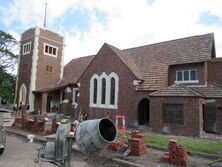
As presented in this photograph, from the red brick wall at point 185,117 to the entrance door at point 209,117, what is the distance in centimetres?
232

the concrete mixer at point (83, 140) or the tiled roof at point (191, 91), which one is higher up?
the tiled roof at point (191, 91)

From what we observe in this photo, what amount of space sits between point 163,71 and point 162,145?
9804 mm

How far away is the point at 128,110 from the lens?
20266 mm

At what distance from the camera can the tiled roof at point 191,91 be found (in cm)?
1596

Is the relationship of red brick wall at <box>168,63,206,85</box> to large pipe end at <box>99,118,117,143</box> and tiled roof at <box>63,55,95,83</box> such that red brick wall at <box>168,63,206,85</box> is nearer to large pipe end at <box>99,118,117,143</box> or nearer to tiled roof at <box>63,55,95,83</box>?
tiled roof at <box>63,55,95,83</box>

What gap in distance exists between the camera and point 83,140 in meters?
4.19

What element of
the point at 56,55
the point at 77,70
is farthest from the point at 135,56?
the point at 56,55

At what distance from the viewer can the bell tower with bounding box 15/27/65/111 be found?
2911cm

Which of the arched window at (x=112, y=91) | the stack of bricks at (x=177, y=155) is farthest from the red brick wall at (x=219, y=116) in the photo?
the stack of bricks at (x=177, y=155)

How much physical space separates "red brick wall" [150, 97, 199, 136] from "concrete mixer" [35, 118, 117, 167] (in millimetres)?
12186

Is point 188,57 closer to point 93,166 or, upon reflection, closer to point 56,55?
point 93,166

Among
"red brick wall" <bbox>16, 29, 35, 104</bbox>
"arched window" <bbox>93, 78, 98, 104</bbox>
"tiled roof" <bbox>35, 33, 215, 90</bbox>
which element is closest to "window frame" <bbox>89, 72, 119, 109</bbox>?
"arched window" <bbox>93, 78, 98, 104</bbox>

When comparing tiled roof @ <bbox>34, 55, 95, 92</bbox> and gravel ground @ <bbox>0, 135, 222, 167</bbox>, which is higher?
tiled roof @ <bbox>34, 55, 95, 92</bbox>

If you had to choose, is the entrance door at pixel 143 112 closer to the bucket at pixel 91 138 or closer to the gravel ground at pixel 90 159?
the gravel ground at pixel 90 159
